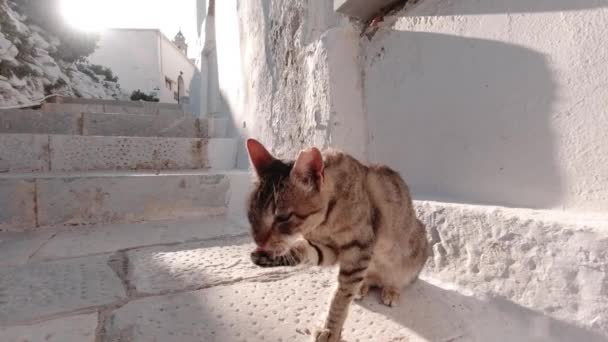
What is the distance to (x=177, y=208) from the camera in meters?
2.23

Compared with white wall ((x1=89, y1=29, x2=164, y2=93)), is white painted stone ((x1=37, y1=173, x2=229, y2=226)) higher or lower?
lower

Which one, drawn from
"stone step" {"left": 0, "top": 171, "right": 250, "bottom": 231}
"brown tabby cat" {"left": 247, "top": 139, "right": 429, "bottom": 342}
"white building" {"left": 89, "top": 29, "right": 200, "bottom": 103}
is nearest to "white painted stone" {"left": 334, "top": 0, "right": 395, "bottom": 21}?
"brown tabby cat" {"left": 247, "top": 139, "right": 429, "bottom": 342}

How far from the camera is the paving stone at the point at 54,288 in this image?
1010 mm

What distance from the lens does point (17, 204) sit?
1.87m

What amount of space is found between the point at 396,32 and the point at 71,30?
29.5 ft

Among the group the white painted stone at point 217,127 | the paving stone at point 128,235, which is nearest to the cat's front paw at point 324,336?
the paving stone at point 128,235

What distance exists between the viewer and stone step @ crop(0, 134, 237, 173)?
7.45 feet

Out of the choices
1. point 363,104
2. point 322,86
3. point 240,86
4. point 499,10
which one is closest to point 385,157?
point 363,104

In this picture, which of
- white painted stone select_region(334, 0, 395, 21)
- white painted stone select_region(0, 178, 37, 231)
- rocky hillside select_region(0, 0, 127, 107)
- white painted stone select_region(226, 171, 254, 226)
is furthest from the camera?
rocky hillside select_region(0, 0, 127, 107)

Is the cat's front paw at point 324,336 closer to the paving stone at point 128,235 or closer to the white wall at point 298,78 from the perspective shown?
the white wall at point 298,78

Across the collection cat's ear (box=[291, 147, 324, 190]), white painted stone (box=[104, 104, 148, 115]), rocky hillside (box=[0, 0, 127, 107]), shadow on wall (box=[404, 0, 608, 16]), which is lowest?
cat's ear (box=[291, 147, 324, 190])

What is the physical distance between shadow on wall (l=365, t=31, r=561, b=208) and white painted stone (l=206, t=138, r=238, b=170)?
72.3 inches

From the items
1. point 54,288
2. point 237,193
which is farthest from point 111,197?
point 54,288

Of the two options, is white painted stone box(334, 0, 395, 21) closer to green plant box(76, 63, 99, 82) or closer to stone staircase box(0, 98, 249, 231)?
stone staircase box(0, 98, 249, 231)
